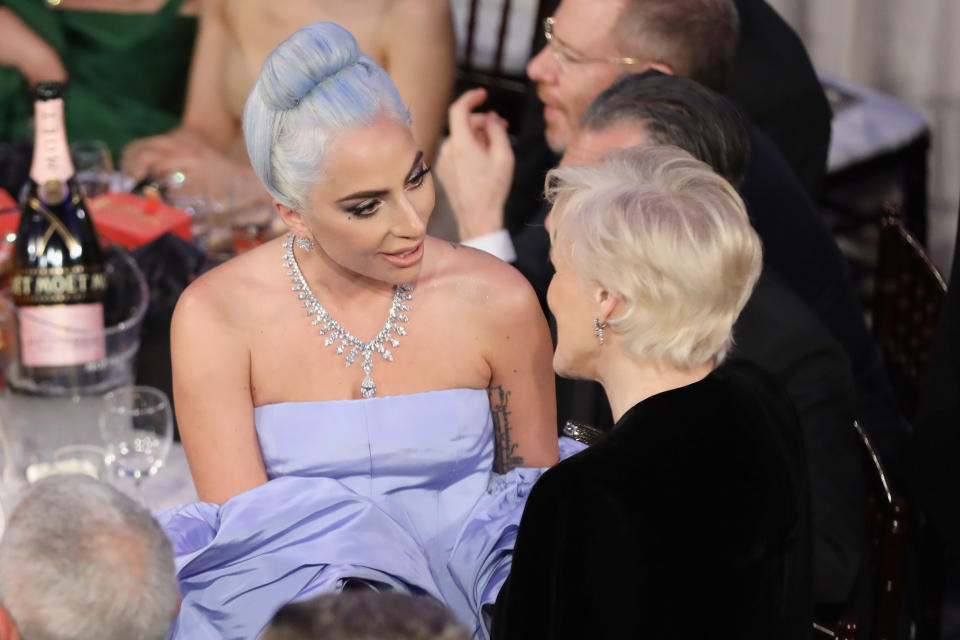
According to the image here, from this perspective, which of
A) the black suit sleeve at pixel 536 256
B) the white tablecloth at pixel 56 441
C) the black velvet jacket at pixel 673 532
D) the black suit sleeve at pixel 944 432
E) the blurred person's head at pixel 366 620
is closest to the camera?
the blurred person's head at pixel 366 620

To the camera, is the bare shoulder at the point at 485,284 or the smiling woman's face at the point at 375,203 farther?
the bare shoulder at the point at 485,284

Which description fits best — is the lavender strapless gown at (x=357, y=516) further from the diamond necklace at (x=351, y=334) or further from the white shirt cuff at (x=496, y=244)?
the white shirt cuff at (x=496, y=244)

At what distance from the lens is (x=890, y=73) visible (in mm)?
3873

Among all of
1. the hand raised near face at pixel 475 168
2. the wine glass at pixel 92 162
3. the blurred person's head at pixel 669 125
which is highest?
the blurred person's head at pixel 669 125

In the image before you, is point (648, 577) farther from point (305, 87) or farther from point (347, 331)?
point (305, 87)

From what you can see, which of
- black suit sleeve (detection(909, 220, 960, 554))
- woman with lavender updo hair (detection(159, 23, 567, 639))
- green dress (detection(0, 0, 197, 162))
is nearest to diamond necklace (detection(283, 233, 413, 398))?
woman with lavender updo hair (detection(159, 23, 567, 639))

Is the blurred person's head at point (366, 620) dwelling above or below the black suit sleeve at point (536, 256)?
above

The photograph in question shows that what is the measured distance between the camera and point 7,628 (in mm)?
846

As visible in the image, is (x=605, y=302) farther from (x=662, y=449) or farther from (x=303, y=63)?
(x=303, y=63)

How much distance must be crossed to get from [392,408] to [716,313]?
41 cm

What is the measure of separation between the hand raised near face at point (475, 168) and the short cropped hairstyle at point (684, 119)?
244 millimetres

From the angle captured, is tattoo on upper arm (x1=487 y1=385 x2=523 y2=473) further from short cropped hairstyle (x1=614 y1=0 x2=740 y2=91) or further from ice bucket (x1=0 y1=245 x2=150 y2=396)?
short cropped hairstyle (x1=614 y1=0 x2=740 y2=91)

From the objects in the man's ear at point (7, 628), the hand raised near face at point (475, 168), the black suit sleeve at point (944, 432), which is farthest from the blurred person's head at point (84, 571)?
the black suit sleeve at point (944, 432)

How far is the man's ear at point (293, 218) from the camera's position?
1.31m
